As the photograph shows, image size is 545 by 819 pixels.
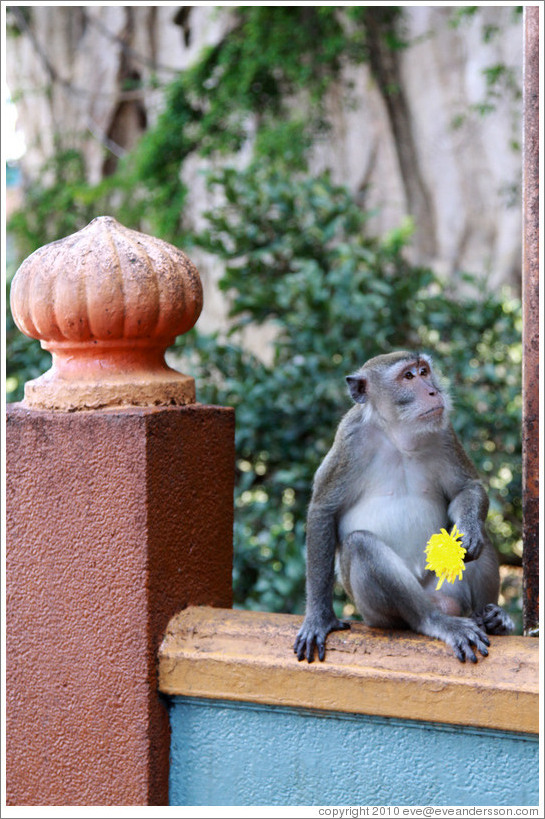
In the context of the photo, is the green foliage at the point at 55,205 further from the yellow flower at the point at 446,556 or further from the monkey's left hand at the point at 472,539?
the yellow flower at the point at 446,556

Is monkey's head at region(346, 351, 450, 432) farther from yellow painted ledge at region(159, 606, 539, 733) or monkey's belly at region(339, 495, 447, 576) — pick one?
yellow painted ledge at region(159, 606, 539, 733)

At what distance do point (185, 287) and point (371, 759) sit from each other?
1.18 meters

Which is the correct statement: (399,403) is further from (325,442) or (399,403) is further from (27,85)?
(27,85)

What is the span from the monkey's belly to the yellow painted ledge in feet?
1.30

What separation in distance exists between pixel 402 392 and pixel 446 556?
619 mm

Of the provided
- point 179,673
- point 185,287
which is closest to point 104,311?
point 185,287

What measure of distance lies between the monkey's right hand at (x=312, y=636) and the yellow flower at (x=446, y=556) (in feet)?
0.93

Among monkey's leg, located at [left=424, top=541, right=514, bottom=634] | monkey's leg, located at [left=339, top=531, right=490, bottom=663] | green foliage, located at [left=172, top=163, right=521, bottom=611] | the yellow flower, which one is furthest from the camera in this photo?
green foliage, located at [left=172, top=163, right=521, bottom=611]

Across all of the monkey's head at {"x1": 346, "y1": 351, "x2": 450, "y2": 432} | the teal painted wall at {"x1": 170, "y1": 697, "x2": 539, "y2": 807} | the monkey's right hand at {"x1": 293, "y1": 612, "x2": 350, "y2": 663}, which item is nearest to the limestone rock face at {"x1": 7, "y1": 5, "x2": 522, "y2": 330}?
the monkey's head at {"x1": 346, "y1": 351, "x2": 450, "y2": 432}

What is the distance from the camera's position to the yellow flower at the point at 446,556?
2.23 metres

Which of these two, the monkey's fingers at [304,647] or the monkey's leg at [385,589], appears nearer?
the monkey's fingers at [304,647]

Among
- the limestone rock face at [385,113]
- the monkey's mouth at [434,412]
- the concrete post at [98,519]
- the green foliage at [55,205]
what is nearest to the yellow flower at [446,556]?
the monkey's mouth at [434,412]

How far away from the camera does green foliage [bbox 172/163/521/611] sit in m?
4.34

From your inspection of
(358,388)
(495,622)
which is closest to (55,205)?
(358,388)
